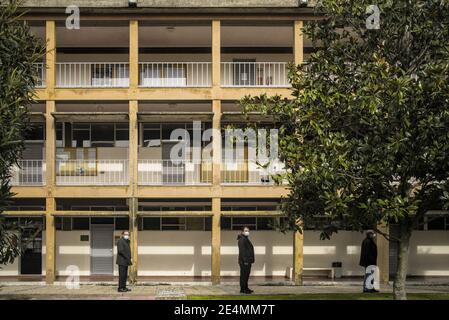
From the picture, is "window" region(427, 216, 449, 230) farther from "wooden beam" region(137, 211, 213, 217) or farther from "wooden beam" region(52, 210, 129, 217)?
"wooden beam" region(52, 210, 129, 217)

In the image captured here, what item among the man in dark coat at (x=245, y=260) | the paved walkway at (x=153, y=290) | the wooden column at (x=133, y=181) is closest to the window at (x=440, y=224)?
the paved walkway at (x=153, y=290)

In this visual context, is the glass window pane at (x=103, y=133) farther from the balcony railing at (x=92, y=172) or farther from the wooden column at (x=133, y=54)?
the wooden column at (x=133, y=54)

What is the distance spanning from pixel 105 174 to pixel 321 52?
12.2 m

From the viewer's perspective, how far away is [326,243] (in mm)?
25078

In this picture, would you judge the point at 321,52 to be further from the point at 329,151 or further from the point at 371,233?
the point at 371,233

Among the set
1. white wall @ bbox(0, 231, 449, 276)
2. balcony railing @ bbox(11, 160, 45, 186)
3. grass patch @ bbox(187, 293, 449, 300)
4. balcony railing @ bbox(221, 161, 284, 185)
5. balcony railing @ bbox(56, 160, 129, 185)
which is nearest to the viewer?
grass patch @ bbox(187, 293, 449, 300)

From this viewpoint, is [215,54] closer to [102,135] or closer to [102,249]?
[102,135]

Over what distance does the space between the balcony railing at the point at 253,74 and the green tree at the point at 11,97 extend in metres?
10.6

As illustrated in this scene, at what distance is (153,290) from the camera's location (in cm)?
2073

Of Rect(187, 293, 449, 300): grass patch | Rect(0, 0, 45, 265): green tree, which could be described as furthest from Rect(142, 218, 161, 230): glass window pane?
Rect(0, 0, 45, 265): green tree

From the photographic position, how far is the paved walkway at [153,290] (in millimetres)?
19109

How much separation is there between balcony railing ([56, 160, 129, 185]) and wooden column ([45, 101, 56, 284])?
102 cm

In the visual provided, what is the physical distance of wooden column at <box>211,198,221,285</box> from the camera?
22797 mm

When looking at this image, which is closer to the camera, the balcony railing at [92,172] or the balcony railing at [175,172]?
the balcony railing at [175,172]
